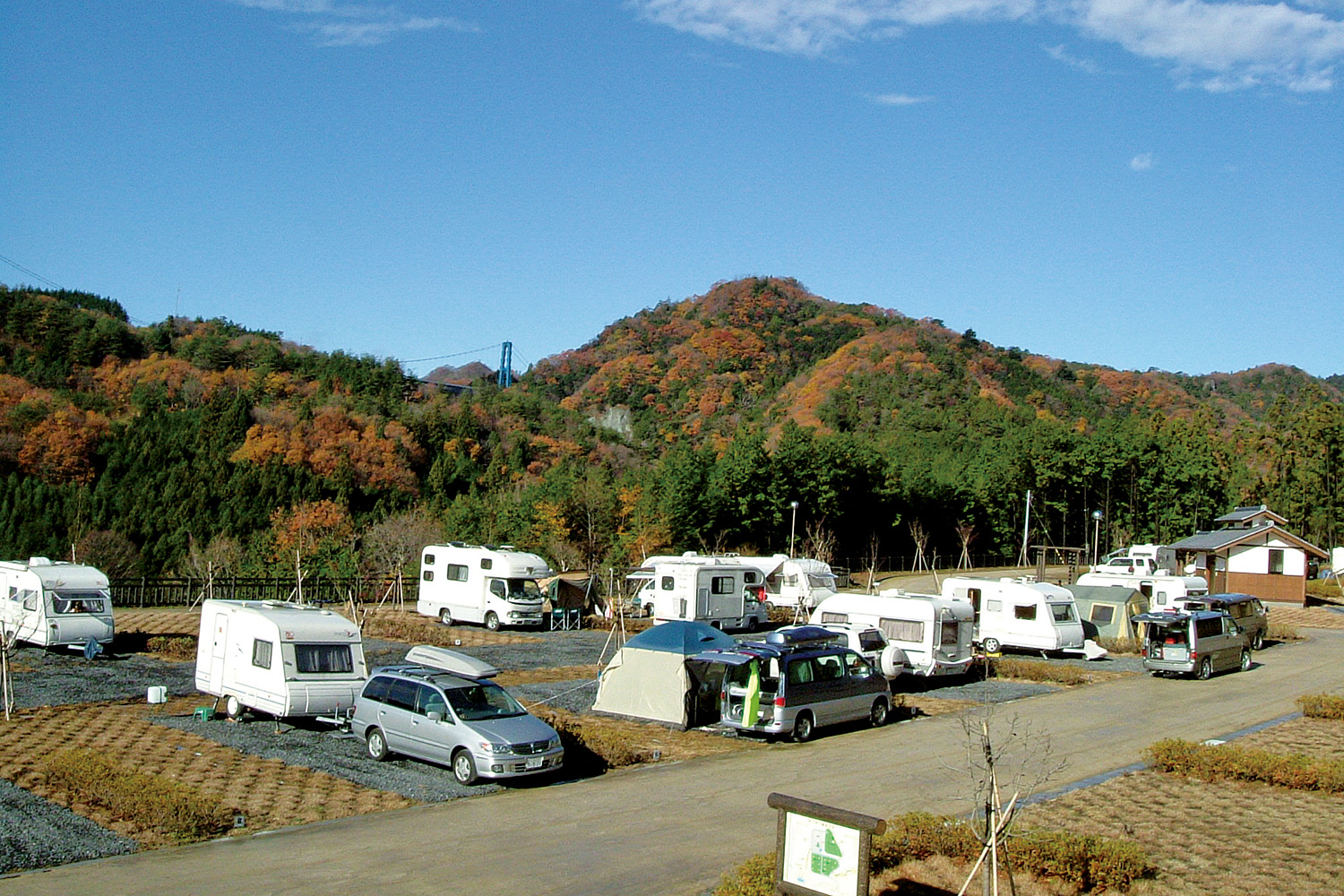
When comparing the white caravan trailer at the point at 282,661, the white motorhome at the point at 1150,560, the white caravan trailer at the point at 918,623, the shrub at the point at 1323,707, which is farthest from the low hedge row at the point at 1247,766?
the white motorhome at the point at 1150,560

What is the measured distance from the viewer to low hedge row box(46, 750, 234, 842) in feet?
39.5

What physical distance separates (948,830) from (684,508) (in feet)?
140

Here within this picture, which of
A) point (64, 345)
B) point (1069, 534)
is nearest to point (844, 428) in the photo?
point (1069, 534)

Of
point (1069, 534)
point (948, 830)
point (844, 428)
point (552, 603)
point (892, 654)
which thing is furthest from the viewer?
point (844, 428)

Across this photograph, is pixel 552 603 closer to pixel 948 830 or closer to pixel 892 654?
pixel 892 654

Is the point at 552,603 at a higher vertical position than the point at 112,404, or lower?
lower

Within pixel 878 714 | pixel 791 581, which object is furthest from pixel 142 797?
pixel 791 581

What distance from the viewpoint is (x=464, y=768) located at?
14898mm

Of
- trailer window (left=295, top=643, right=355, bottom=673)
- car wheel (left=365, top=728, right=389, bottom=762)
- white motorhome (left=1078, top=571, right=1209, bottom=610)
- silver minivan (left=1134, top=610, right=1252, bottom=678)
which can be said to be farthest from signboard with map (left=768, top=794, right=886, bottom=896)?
white motorhome (left=1078, top=571, right=1209, bottom=610)

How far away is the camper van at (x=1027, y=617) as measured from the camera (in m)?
30.1

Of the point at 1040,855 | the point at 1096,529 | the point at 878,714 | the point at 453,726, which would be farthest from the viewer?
the point at 1096,529

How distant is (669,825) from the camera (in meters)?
12.9

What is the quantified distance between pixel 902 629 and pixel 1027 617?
23.7 feet

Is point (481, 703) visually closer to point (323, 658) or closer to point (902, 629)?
point (323, 658)
